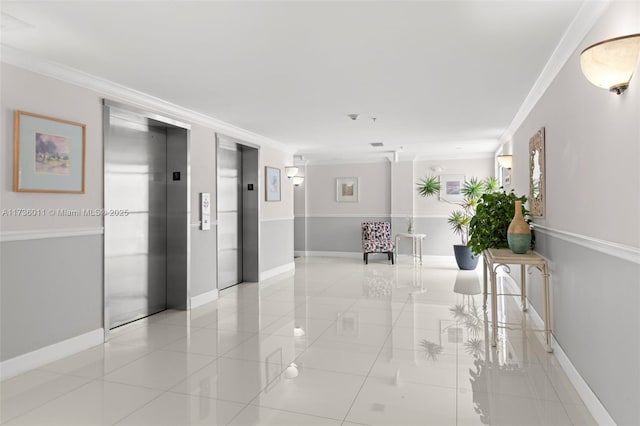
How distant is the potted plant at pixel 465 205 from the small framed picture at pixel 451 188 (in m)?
0.09

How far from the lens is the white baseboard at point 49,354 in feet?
9.94

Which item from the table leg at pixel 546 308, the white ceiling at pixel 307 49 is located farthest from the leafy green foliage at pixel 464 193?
the table leg at pixel 546 308

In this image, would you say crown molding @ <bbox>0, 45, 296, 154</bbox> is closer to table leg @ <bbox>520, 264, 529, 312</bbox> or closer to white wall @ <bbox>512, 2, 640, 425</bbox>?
white wall @ <bbox>512, 2, 640, 425</bbox>

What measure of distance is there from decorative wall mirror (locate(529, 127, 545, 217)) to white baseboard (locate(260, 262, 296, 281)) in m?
4.24

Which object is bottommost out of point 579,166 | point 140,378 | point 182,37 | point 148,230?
point 140,378

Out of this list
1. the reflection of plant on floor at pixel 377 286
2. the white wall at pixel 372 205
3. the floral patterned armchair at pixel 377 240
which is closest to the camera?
the reflection of plant on floor at pixel 377 286

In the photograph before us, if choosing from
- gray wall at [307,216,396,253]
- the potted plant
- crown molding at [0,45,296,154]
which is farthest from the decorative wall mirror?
gray wall at [307,216,396,253]

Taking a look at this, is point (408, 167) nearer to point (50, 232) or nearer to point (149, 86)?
point (149, 86)

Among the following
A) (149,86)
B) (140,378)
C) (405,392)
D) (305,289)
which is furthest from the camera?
(305,289)

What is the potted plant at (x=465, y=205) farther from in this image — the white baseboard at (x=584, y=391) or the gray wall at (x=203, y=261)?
the gray wall at (x=203, y=261)

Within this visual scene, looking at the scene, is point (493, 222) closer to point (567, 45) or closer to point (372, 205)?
point (567, 45)

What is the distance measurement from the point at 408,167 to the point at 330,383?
7.21m

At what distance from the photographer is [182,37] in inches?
113

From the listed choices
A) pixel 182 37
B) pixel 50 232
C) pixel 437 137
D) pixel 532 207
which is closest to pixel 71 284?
pixel 50 232
